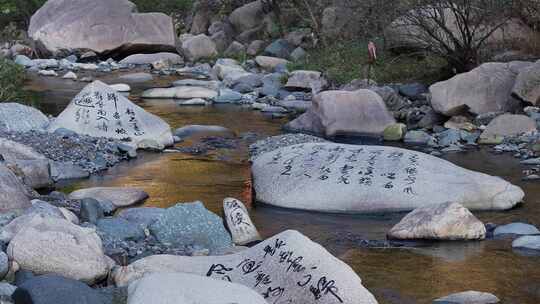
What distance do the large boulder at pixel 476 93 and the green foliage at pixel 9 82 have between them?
6782mm

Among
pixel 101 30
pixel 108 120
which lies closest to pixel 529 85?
pixel 108 120

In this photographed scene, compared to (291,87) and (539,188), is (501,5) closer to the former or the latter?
(291,87)

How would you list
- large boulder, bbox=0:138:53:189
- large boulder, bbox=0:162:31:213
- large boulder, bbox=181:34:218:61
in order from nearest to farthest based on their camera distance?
large boulder, bbox=0:162:31:213 → large boulder, bbox=0:138:53:189 → large boulder, bbox=181:34:218:61

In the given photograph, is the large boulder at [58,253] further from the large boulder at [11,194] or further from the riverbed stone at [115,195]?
the riverbed stone at [115,195]

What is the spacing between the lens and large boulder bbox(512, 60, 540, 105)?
42.1ft

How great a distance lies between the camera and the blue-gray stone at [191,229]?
7.38m

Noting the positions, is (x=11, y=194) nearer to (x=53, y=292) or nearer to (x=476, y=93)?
(x=53, y=292)

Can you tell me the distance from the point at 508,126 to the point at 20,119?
6.79m

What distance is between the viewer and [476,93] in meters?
13.3

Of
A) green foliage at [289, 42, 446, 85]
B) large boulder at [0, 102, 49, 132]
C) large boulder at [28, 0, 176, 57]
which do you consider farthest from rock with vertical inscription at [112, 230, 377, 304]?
large boulder at [28, 0, 176, 57]

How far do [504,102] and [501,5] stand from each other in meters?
2.58

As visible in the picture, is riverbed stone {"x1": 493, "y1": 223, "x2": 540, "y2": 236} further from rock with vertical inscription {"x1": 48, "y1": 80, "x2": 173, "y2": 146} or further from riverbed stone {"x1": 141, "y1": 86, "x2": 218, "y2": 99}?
riverbed stone {"x1": 141, "y1": 86, "x2": 218, "y2": 99}

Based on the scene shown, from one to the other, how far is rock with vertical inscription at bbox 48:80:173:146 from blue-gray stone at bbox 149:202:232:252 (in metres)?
4.43

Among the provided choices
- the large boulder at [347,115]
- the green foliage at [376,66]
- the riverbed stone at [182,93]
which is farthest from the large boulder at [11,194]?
the green foliage at [376,66]
